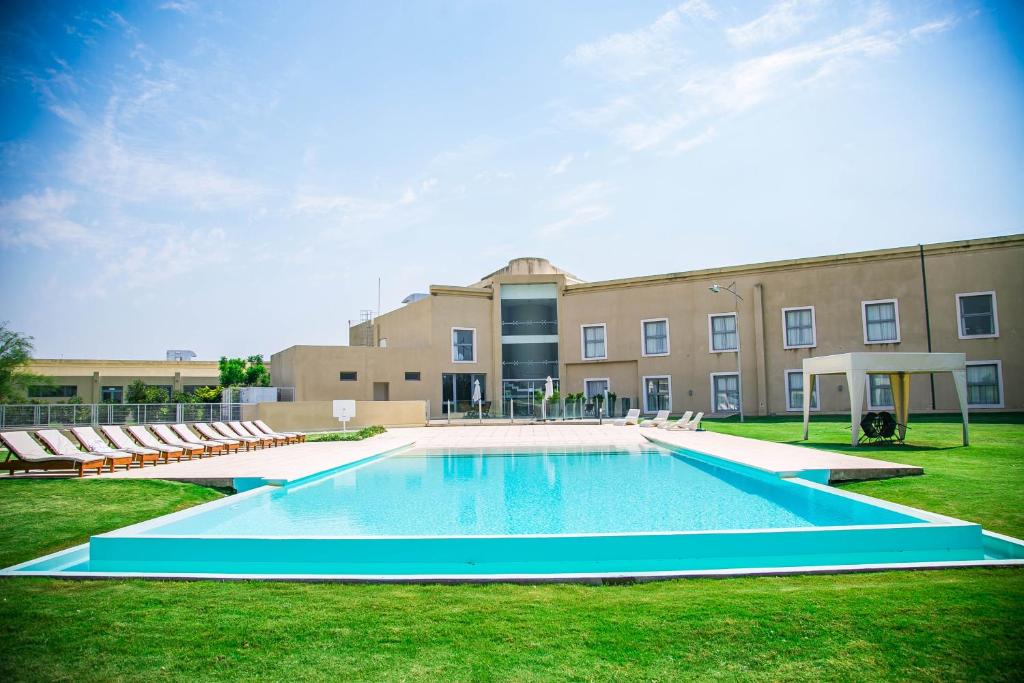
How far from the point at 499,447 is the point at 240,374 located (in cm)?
3572

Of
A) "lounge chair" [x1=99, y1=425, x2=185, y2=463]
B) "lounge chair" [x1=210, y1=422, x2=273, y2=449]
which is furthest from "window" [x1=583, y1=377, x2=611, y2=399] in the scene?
"lounge chair" [x1=99, y1=425, x2=185, y2=463]

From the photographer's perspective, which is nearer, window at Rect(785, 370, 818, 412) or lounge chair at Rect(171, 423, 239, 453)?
lounge chair at Rect(171, 423, 239, 453)

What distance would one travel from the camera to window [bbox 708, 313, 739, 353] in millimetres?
30156

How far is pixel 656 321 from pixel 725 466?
1960 cm

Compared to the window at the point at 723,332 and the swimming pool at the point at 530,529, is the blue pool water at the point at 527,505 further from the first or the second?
the window at the point at 723,332

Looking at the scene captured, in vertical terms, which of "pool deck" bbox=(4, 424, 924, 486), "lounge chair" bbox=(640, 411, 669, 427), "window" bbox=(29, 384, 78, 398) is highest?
"window" bbox=(29, 384, 78, 398)

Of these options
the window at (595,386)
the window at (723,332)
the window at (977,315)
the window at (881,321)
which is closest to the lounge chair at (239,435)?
the window at (595,386)

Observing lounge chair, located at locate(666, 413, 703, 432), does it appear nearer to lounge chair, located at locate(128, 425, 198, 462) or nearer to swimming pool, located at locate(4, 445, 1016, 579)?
swimming pool, located at locate(4, 445, 1016, 579)

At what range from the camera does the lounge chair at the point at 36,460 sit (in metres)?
11.1

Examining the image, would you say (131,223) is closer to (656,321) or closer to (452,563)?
(452,563)

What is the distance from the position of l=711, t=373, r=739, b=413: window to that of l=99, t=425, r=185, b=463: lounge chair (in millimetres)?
22893

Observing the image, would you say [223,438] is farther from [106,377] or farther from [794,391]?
[106,377]

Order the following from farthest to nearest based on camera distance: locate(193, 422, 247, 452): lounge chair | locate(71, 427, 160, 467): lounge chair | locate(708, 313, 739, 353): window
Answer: locate(708, 313, 739, 353): window
locate(193, 422, 247, 452): lounge chair
locate(71, 427, 160, 467): lounge chair

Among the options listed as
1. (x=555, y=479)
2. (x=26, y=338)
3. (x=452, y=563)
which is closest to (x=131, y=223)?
(x=555, y=479)
